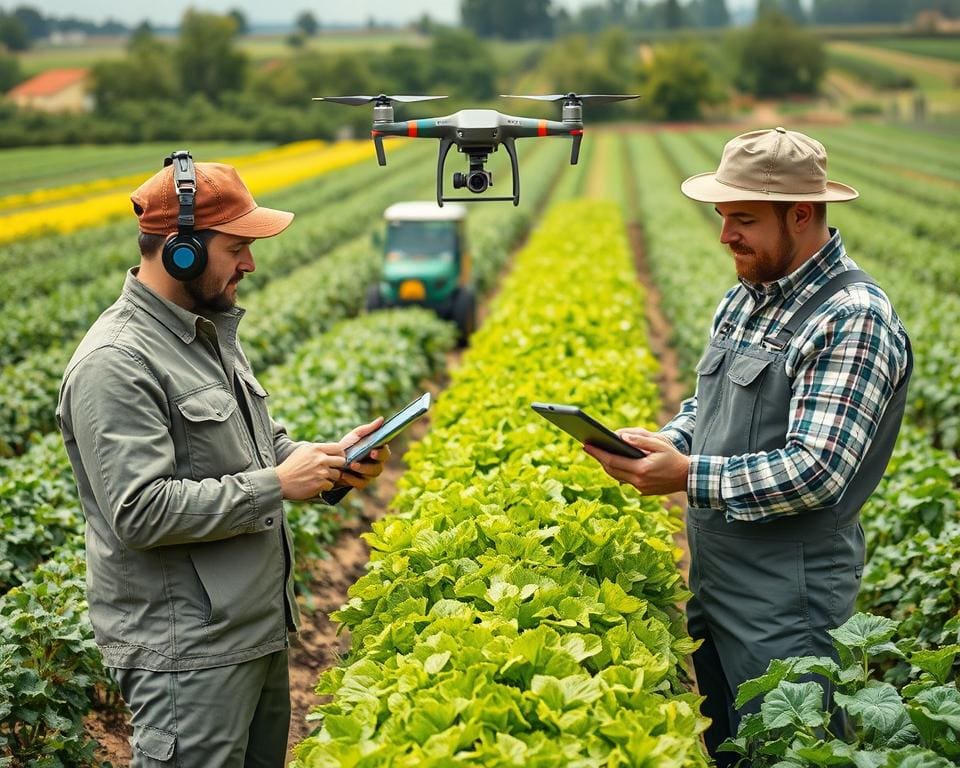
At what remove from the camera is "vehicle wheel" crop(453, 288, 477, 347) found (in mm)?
14320

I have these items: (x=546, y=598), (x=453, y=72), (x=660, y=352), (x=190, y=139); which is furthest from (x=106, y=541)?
(x=453, y=72)

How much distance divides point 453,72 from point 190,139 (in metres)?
37.3

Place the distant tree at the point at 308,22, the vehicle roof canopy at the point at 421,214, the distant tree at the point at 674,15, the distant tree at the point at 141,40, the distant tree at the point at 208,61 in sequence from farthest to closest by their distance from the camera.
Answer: the distant tree at the point at 674,15, the distant tree at the point at 308,22, the distant tree at the point at 208,61, the distant tree at the point at 141,40, the vehicle roof canopy at the point at 421,214

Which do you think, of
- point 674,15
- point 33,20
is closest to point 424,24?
point 674,15

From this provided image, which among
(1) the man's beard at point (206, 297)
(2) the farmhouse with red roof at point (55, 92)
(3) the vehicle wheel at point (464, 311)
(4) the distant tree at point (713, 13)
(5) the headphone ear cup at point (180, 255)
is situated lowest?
(3) the vehicle wheel at point (464, 311)

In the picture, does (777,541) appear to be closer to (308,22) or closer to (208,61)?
(208,61)

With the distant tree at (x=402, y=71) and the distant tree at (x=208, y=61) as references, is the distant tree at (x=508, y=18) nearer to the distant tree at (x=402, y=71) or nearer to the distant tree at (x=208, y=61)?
the distant tree at (x=402, y=71)

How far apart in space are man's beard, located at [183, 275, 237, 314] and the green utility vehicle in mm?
11416

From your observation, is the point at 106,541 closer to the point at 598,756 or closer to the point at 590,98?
the point at 598,756

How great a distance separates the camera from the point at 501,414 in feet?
17.2

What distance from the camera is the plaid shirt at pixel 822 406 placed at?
283 centimetres

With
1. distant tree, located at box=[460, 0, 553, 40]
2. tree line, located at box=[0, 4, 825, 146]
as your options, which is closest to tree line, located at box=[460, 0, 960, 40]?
distant tree, located at box=[460, 0, 553, 40]

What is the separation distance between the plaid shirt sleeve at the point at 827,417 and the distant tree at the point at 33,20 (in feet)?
156

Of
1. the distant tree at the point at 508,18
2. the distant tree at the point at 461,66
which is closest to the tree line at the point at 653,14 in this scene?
the distant tree at the point at 508,18
